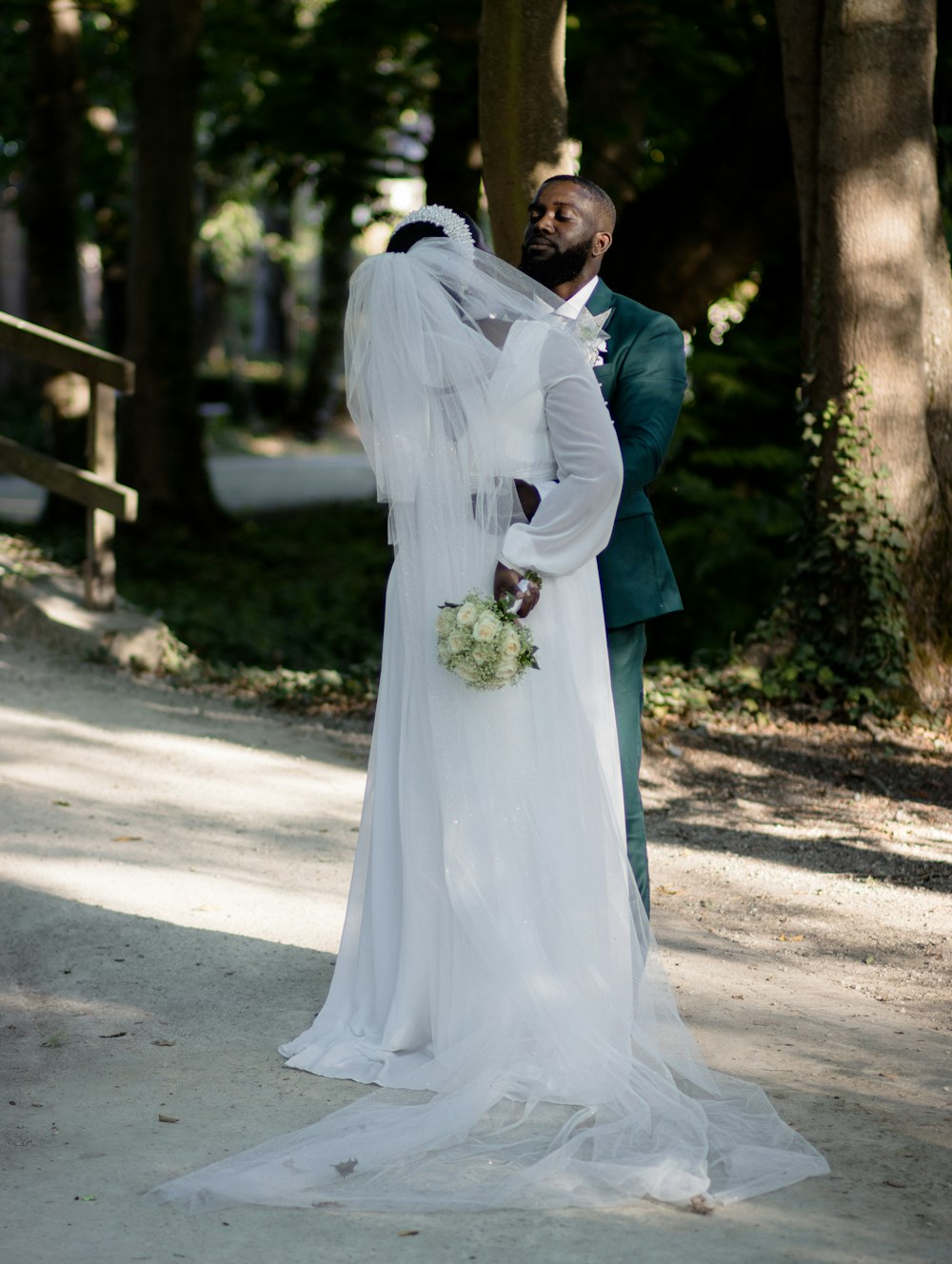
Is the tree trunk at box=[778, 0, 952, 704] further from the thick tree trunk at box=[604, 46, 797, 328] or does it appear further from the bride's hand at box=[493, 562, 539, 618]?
the bride's hand at box=[493, 562, 539, 618]

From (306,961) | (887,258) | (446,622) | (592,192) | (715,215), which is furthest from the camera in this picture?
(715,215)

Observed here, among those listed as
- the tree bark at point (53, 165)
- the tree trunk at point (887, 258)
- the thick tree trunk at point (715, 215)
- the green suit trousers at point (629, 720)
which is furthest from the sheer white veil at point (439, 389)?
the tree bark at point (53, 165)

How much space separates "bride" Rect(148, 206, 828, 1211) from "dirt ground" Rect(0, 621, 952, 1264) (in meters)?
0.32

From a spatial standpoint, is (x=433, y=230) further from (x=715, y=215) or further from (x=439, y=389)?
(x=715, y=215)

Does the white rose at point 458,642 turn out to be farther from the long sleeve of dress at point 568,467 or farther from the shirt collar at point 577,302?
the shirt collar at point 577,302

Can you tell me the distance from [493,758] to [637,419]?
1193mm

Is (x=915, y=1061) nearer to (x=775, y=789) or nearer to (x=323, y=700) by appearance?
(x=775, y=789)

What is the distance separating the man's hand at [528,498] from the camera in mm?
4168

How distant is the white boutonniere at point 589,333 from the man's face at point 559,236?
0.20 meters

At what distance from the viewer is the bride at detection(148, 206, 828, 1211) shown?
13.3 ft

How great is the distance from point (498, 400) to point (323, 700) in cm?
522

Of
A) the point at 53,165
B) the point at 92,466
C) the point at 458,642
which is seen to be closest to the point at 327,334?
the point at 53,165

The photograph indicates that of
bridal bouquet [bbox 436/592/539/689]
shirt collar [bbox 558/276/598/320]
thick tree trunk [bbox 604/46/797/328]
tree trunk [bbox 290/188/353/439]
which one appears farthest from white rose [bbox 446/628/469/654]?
tree trunk [bbox 290/188/353/439]

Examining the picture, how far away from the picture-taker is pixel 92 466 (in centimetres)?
952
